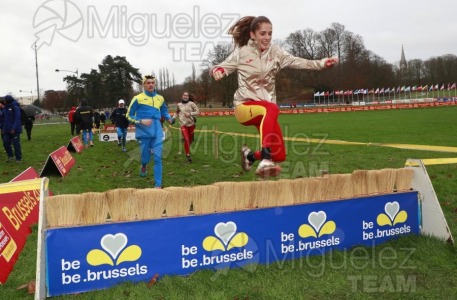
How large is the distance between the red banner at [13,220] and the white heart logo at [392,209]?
365cm

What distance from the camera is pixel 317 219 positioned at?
421 cm

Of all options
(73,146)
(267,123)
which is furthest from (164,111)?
(73,146)

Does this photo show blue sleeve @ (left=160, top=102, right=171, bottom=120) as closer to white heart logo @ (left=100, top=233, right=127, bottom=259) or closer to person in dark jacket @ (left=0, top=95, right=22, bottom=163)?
white heart logo @ (left=100, top=233, right=127, bottom=259)

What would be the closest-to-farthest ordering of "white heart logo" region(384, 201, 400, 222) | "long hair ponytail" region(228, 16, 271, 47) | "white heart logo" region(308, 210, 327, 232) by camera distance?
"white heart logo" region(308, 210, 327, 232), "white heart logo" region(384, 201, 400, 222), "long hair ponytail" region(228, 16, 271, 47)

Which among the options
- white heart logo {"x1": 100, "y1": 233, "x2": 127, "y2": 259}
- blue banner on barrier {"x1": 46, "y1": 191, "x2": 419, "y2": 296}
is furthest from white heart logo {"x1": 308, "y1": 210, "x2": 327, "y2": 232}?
white heart logo {"x1": 100, "y1": 233, "x2": 127, "y2": 259}

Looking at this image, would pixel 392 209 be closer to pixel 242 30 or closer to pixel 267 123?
pixel 267 123

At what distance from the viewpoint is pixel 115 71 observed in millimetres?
80625

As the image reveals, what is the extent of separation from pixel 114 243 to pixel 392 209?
3054 millimetres

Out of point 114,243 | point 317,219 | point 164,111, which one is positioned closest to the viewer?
point 114,243

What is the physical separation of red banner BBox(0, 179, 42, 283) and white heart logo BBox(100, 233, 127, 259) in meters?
0.92

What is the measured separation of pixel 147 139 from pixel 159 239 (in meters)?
4.85

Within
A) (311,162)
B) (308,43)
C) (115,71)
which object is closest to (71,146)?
(311,162)

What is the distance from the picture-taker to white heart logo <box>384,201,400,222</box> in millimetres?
4613

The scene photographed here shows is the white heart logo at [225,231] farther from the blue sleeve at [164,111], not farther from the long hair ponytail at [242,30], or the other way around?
the blue sleeve at [164,111]
